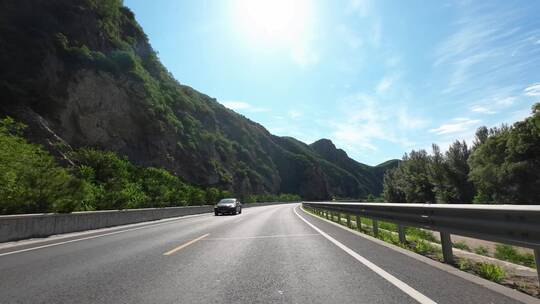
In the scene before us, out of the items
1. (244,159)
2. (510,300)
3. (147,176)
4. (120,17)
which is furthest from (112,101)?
(244,159)

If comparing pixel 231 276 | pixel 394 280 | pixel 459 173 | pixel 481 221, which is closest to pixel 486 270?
pixel 481 221

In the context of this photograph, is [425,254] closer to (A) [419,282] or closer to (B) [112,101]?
(A) [419,282]

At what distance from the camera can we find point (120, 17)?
65062mm

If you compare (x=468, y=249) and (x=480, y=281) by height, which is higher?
(x=480, y=281)

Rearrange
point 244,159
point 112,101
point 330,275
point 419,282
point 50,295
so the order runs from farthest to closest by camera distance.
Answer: point 244,159 < point 112,101 < point 330,275 < point 419,282 < point 50,295

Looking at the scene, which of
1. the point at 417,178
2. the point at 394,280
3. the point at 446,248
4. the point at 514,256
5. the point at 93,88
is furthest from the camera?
the point at 417,178

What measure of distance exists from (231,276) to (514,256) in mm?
6550

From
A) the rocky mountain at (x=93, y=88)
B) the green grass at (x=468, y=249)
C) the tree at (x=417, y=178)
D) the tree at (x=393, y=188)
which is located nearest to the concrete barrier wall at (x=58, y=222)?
the green grass at (x=468, y=249)

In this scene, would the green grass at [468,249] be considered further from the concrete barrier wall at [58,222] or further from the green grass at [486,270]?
the concrete barrier wall at [58,222]

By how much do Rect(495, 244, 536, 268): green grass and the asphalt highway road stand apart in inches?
98.5

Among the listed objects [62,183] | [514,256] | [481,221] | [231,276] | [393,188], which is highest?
[393,188]

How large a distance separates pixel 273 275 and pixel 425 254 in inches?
149

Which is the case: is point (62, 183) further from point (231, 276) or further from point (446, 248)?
point (446, 248)

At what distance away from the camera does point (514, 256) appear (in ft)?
30.0
